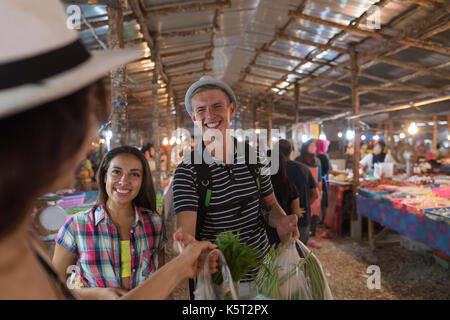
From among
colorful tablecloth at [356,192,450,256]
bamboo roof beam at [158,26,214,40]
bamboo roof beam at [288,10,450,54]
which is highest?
bamboo roof beam at [158,26,214,40]

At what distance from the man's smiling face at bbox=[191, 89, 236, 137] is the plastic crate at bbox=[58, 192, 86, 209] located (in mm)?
3216

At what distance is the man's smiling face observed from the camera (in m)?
1.78

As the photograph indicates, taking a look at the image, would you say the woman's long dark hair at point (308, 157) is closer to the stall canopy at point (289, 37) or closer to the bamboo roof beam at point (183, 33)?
the stall canopy at point (289, 37)

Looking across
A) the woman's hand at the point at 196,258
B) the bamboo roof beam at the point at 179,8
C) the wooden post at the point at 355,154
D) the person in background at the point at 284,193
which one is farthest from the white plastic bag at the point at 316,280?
the wooden post at the point at 355,154

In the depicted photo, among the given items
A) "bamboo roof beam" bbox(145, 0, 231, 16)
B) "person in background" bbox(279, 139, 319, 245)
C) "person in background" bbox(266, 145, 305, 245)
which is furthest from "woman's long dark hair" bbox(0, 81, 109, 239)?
"bamboo roof beam" bbox(145, 0, 231, 16)

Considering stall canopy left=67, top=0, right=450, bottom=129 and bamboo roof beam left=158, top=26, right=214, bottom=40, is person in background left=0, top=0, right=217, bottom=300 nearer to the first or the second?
stall canopy left=67, top=0, right=450, bottom=129

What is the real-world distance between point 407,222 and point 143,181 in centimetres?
436

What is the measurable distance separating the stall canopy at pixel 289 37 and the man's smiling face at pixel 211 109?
41.4 inches

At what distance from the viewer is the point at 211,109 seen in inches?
69.9

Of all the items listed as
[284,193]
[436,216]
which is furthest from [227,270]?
[436,216]

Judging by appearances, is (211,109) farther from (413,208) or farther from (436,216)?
(413,208)

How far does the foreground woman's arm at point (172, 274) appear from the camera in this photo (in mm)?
901
